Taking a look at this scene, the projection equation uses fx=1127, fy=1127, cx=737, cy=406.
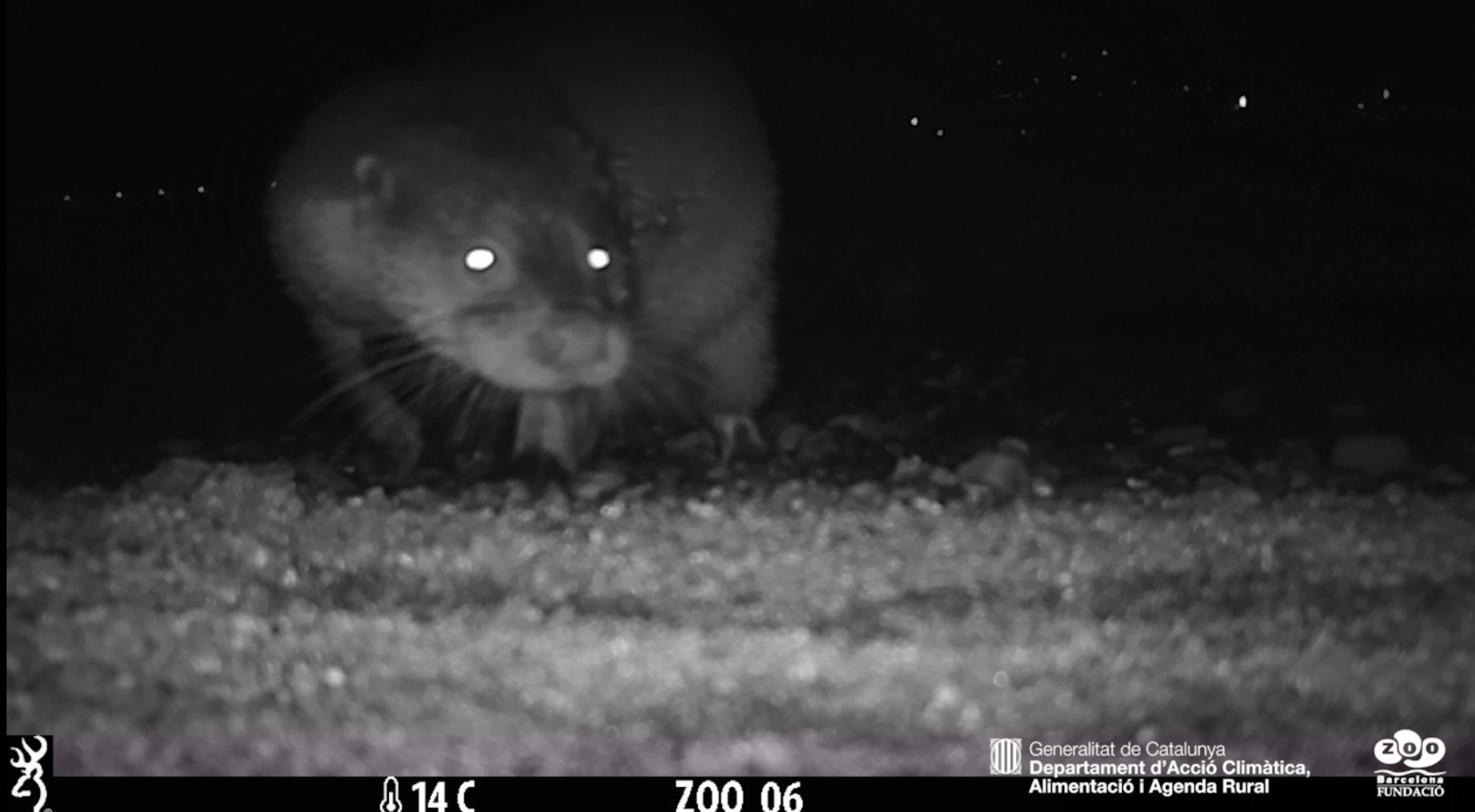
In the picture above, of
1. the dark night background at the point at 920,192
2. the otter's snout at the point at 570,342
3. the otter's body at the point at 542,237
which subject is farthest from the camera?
the dark night background at the point at 920,192

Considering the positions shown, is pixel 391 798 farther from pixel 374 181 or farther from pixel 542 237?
pixel 374 181

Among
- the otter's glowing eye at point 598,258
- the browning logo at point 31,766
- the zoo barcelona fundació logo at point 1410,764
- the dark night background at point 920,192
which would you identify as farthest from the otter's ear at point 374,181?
the zoo barcelona fundació logo at point 1410,764

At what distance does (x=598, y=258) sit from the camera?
2.14 m

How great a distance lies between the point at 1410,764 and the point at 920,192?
14.2ft

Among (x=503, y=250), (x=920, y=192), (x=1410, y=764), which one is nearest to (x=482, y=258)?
(x=503, y=250)

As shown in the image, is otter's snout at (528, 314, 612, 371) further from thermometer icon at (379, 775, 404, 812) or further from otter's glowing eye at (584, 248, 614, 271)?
thermometer icon at (379, 775, 404, 812)

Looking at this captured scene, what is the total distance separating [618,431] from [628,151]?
2.03 feet

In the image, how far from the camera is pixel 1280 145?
16.7 feet

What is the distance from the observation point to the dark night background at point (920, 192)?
9.27 ft

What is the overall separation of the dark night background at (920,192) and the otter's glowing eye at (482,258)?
22.1 inches

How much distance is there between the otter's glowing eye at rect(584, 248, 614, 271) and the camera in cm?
213

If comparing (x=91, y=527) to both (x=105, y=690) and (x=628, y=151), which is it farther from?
(x=628, y=151)

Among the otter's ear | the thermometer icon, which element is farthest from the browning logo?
the otter's ear

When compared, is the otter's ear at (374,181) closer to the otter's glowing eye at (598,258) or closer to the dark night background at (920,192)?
the otter's glowing eye at (598,258)
